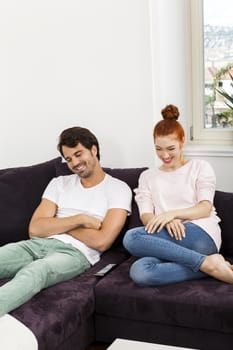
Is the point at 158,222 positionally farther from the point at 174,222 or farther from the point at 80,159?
the point at 80,159

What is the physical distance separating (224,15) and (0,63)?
145 centimetres

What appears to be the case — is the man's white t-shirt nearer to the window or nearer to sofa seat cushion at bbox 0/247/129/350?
sofa seat cushion at bbox 0/247/129/350

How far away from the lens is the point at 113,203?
281 cm

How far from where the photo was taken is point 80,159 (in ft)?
9.30

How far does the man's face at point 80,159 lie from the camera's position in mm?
2836

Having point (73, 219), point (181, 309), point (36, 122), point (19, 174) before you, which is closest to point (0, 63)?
point (36, 122)

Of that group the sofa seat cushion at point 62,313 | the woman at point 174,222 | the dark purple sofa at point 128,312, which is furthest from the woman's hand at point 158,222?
the sofa seat cushion at point 62,313

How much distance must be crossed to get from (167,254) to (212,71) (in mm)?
1373

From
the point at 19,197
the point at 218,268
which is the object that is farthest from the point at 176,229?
the point at 19,197

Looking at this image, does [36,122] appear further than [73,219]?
Yes

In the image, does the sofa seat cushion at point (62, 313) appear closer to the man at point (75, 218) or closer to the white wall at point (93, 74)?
the man at point (75, 218)

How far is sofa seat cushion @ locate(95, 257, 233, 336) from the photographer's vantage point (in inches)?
88.9

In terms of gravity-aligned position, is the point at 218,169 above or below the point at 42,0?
below

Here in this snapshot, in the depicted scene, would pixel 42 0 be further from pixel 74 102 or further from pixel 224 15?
pixel 224 15
